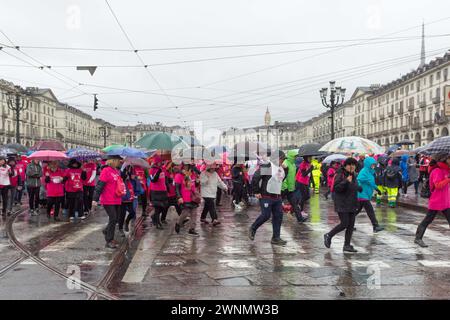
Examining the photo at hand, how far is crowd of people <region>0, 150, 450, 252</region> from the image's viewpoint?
7.71m

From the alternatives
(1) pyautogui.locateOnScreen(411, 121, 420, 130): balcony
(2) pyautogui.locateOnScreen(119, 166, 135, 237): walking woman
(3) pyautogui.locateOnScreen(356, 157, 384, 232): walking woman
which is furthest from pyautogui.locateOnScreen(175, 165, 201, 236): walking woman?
(1) pyautogui.locateOnScreen(411, 121, 420, 130): balcony

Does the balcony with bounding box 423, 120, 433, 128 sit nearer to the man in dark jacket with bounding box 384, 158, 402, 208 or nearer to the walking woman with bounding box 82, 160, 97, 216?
the man in dark jacket with bounding box 384, 158, 402, 208

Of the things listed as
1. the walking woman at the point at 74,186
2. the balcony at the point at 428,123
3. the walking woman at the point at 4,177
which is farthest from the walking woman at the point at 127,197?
the balcony at the point at 428,123

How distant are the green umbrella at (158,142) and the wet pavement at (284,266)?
187cm

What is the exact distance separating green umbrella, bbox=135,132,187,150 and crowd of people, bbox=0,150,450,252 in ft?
0.96

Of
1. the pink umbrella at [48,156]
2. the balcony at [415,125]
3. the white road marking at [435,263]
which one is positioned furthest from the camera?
the balcony at [415,125]

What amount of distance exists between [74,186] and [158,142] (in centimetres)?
258

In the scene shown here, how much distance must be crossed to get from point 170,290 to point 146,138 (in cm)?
596

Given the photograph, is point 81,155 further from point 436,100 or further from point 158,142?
point 436,100

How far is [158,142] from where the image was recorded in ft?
34.8

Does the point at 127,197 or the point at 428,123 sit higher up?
the point at 428,123

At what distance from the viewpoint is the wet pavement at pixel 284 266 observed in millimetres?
5289

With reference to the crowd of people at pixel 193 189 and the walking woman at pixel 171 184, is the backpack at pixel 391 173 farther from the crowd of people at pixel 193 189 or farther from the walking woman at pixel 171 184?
the walking woman at pixel 171 184

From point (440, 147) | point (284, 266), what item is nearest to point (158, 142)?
point (284, 266)
